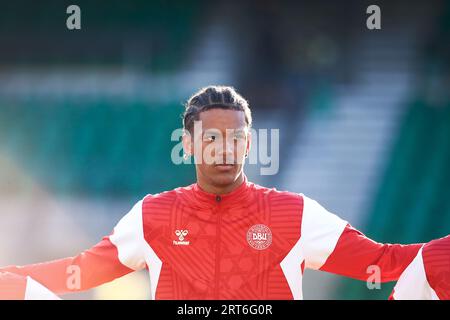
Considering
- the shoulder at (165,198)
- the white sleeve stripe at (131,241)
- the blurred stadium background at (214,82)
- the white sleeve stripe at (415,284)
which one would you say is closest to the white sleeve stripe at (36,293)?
the white sleeve stripe at (131,241)

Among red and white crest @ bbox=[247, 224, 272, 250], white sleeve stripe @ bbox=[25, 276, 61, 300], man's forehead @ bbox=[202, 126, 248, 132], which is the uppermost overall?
man's forehead @ bbox=[202, 126, 248, 132]

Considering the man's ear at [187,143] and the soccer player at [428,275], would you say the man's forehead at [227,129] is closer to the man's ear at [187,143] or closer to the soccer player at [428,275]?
the man's ear at [187,143]

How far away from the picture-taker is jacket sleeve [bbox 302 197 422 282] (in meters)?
3.35

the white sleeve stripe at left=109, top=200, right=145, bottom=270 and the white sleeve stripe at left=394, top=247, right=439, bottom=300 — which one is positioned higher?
→ the white sleeve stripe at left=109, top=200, right=145, bottom=270

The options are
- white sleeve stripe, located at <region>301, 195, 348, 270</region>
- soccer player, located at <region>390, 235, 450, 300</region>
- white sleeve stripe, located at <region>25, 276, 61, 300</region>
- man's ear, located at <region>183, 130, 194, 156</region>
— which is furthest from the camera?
man's ear, located at <region>183, 130, 194, 156</region>

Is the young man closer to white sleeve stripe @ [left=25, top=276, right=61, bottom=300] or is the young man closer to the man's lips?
the man's lips

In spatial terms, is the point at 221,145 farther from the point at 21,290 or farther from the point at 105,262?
the point at 21,290

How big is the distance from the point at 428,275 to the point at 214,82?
5.96 m

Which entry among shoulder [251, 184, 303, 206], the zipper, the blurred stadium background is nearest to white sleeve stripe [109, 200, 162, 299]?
the zipper

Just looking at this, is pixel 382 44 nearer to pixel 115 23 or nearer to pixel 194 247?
pixel 115 23

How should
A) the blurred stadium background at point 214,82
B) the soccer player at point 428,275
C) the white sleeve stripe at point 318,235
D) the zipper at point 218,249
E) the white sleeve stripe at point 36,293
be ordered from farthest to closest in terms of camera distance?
the blurred stadium background at point 214,82 → the white sleeve stripe at point 318,235 → the zipper at point 218,249 → the soccer player at point 428,275 → the white sleeve stripe at point 36,293

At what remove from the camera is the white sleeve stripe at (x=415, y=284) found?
10.5 feet

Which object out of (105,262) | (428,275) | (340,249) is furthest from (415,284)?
(105,262)

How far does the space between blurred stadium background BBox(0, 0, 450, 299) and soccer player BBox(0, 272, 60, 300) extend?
4.88m
